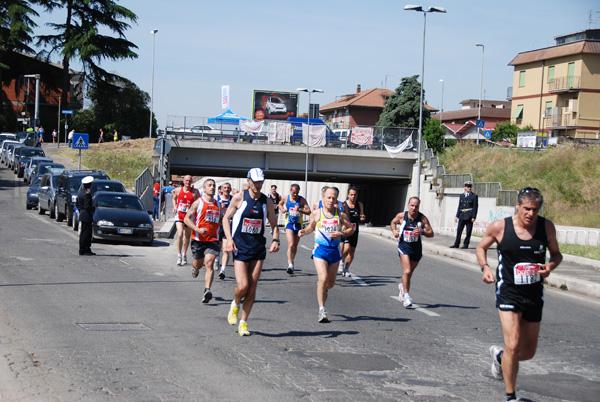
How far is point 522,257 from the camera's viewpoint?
6555 mm

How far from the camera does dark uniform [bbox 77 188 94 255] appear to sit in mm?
17266

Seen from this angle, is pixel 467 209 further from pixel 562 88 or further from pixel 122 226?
pixel 562 88

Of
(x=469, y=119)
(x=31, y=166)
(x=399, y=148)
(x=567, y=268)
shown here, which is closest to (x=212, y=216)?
(x=567, y=268)

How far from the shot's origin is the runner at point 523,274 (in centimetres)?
649

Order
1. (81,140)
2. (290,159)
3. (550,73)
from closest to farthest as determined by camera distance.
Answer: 1. (81,140)
2. (290,159)
3. (550,73)

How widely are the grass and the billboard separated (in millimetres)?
25852

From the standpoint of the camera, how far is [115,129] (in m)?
68.0

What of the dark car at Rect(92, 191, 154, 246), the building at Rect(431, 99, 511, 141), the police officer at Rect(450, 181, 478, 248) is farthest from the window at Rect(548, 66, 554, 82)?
the dark car at Rect(92, 191, 154, 246)

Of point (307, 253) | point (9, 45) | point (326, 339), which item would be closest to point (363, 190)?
point (9, 45)

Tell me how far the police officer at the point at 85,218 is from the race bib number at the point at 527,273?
12.7 m

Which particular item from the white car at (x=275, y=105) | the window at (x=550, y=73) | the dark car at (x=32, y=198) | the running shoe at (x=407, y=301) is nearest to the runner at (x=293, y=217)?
the running shoe at (x=407, y=301)

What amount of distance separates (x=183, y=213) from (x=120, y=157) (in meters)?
40.0

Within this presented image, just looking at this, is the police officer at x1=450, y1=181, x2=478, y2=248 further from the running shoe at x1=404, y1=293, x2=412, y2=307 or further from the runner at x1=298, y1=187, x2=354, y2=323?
the runner at x1=298, y1=187, x2=354, y2=323

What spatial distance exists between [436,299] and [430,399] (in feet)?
22.2
